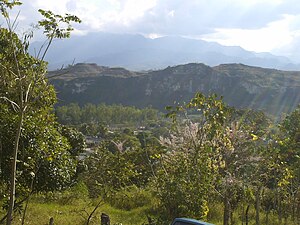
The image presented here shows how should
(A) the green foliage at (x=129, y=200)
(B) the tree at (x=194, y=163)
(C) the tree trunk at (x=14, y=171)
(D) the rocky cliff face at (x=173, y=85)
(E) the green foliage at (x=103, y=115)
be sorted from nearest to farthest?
1. (C) the tree trunk at (x=14, y=171)
2. (B) the tree at (x=194, y=163)
3. (A) the green foliage at (x=129, y=200)
4. (E) the green foliage at (x=103, y=115)
5. (D) the rocky cliff face at (x=173, y=85)

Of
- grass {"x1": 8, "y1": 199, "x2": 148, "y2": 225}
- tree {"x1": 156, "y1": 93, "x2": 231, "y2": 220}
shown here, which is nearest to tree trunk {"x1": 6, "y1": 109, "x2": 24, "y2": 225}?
tree {"x1": 156, "y1": 93, "x2": 231, "y2": 220}

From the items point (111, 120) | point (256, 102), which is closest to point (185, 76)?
point (256, 102)

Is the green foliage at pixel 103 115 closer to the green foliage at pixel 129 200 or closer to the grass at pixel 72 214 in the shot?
the green foliage at pixel 129 200

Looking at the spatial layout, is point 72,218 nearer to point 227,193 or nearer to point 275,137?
point 227,193

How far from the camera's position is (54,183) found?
6.61 m

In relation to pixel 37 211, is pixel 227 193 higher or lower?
higher

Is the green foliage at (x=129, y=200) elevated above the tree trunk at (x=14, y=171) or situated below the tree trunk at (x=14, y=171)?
below

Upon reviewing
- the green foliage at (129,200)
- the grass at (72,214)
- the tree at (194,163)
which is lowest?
the green foliage at (129,200)

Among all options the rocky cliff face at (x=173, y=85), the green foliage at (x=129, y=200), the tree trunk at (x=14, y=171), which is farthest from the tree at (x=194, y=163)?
the rocky cliff face at (x=173, y=85)

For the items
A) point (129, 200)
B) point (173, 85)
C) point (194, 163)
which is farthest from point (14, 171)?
point (173, 85)

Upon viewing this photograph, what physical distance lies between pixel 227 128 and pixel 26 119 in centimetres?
424

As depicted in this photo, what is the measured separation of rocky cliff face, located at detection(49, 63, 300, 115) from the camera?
125125 millimetres

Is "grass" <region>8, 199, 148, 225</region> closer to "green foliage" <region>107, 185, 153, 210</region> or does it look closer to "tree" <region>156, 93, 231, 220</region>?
"green foliage" <region>107, 185, 153, 210</region>

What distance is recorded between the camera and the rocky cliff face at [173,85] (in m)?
125
